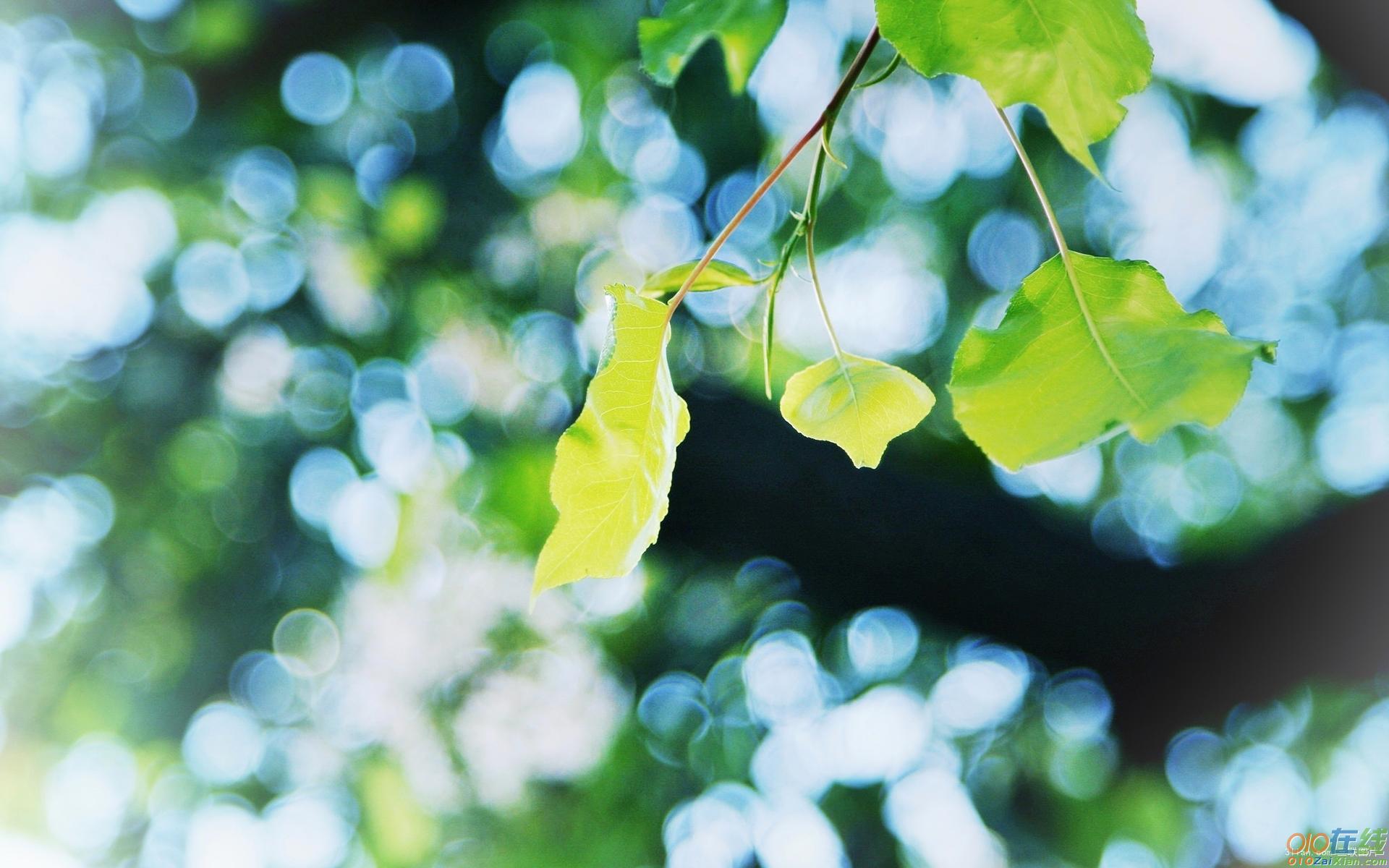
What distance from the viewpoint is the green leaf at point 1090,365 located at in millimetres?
150

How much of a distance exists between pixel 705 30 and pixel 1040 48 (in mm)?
155

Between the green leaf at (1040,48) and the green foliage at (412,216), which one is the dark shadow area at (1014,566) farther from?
the green leaf at (1040,48)

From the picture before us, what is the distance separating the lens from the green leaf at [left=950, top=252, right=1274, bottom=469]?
150 mm

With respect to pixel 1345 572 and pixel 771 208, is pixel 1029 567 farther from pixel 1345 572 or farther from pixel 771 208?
pixel 771 208

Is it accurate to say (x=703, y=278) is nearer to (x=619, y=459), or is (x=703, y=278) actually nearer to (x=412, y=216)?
(x=619, y=459)

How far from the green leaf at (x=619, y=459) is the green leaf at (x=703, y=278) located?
0.9 inches

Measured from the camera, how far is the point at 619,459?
0.76ft

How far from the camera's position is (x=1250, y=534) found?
4.84ft

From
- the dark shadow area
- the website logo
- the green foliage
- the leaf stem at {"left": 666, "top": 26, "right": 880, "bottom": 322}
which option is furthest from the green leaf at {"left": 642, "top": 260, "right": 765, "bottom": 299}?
the website logo

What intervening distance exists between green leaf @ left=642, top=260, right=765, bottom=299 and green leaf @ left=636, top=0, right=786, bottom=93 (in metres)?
0.08

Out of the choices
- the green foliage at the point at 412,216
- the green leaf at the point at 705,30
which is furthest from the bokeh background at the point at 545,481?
the green leaf at the point at 705,30

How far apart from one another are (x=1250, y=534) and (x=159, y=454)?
189 centimetres

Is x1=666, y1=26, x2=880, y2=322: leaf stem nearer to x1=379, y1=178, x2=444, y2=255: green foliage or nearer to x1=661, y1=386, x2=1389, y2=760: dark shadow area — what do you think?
x1=661, y1=386, x2=1389, y2=760: dark shadow area

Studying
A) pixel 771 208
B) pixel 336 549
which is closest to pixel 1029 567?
pixel 771 208
